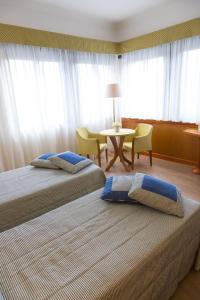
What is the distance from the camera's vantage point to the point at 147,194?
1.57m

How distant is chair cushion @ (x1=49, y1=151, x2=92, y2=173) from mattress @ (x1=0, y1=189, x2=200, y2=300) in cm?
78

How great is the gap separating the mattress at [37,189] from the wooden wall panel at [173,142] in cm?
210

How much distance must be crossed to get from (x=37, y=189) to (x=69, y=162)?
1.84ft

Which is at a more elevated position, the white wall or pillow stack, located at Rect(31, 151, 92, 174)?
the white wall

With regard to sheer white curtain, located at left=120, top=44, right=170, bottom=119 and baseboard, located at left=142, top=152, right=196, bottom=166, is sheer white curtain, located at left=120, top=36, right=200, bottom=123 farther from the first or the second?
baseboard, located at left=142, top=152, right=196, bottom=166

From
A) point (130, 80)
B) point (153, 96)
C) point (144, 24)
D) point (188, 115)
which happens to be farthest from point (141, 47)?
point (188, 115)

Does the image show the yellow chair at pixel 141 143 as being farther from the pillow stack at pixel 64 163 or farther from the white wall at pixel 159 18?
the white wall at pixel 159 18

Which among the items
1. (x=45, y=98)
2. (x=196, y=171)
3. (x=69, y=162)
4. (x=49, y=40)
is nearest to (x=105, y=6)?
(x=49, y=40)

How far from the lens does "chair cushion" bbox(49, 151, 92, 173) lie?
2402 millimetres

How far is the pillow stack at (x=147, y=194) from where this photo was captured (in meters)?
1.51

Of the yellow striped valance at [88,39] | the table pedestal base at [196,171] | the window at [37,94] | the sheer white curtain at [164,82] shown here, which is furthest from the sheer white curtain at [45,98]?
the table pedestal base at [196,171]

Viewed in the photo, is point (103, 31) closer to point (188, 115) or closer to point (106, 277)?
point (188, 115)

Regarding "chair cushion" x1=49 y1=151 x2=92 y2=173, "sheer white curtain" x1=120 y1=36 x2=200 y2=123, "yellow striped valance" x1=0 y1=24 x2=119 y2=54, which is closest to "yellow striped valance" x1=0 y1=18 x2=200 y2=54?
"yellow striped valance" x1=0 y1=24 x2=119 y2=54

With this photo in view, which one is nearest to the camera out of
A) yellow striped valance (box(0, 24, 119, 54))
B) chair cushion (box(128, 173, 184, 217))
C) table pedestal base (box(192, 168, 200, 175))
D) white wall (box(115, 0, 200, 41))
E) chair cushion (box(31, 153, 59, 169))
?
chair cushion (box(128, 173, 184, 217))
